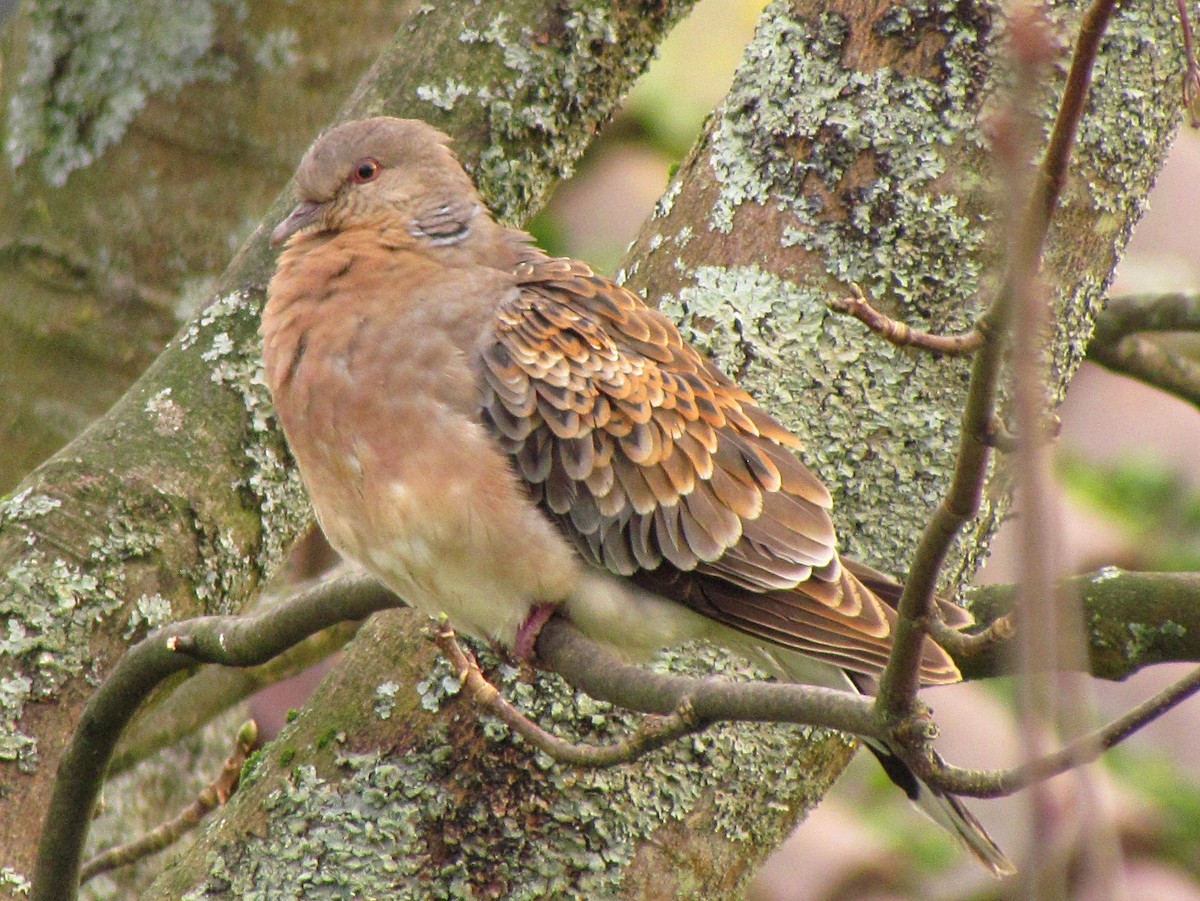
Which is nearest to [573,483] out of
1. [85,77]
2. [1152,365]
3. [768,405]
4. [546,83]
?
[768,405]

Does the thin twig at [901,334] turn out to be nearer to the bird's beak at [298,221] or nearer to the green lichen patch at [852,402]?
the green lichen patch at [852,402]

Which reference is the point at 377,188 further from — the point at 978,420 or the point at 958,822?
the point at 978,420

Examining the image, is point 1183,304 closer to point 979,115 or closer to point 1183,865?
point 979,115

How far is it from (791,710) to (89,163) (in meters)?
2.74

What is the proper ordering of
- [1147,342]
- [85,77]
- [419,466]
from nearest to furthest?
[419,466] < [1147,342] < [85,77]

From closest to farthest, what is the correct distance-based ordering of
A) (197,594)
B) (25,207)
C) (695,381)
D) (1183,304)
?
(695,381)
(197,594)
(1183,304)
(25,207)

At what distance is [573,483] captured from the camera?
2.34 m

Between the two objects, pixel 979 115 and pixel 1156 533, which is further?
pixel 1156 533

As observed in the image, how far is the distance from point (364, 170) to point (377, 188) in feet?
0.14

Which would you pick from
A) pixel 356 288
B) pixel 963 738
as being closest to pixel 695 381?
pixel 356 288

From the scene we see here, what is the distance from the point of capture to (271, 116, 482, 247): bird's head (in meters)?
2.67

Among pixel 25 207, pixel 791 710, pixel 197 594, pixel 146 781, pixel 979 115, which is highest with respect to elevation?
pixel 979 115

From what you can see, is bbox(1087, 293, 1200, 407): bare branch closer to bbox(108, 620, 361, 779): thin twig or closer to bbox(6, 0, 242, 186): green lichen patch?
bbox(108, 620, 361, 779): thin twig

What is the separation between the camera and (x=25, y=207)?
11.9 feet
